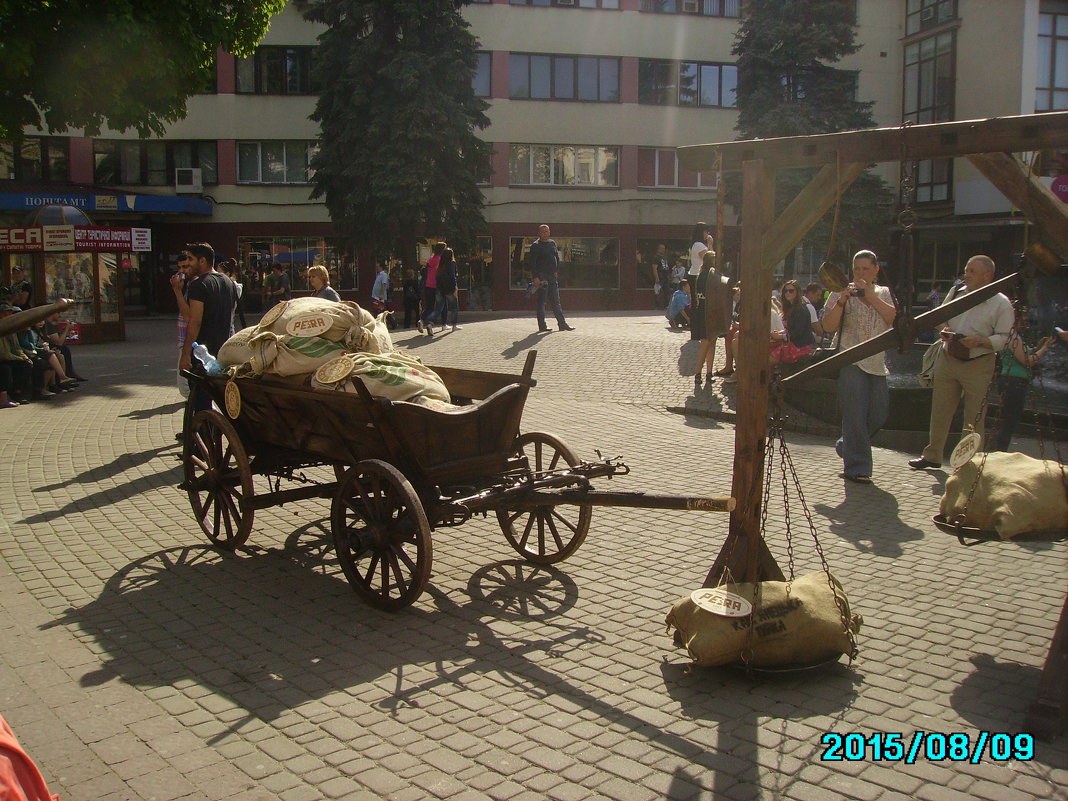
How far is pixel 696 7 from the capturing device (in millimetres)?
38969

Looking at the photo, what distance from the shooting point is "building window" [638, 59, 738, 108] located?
3888cm

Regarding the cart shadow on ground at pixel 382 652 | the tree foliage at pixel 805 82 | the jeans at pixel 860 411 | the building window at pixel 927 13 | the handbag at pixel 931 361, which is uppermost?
the building window at pixel 927 13

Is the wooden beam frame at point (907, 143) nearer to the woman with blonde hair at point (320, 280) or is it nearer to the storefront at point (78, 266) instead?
the woman with blonde hair at point (320, 280)

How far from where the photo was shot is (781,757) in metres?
4.09

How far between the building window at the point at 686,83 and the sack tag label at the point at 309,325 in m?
34.3

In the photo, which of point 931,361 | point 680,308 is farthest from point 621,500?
point 680,308

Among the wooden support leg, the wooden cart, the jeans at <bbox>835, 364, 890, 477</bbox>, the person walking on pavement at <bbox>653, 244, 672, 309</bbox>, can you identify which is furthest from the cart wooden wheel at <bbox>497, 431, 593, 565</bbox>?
the person walking on pavement at <bbox>653, 244, 672, 309</bbox>

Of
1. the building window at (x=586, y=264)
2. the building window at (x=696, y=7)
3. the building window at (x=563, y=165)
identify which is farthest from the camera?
the building window at (x=586, y=264)

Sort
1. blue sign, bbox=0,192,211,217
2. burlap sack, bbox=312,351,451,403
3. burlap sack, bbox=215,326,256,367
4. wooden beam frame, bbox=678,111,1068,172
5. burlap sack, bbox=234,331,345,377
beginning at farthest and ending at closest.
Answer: blue sign, bbox=0,192,211,217 → burlap sack, bbox=215,326,256,367 → burlap sack, bbox=234,331,345,377 → burlap sack, bbox=312,351,451,403 → wooden beam frame, bbox=678,111,1068,172

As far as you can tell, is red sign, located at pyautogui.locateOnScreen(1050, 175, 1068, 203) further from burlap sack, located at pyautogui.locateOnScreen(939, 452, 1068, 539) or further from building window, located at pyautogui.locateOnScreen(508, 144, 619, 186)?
building window, located at pyautogui.locateOnScreen(508, 144, 619, 186)

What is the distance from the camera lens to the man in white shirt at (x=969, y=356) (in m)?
8.95

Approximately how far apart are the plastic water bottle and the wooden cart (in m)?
0.13

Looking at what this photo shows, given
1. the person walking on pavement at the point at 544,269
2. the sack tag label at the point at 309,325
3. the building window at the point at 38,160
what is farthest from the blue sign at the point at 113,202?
the sack tag label at the point at 309,325

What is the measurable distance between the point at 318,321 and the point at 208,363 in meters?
1.21
